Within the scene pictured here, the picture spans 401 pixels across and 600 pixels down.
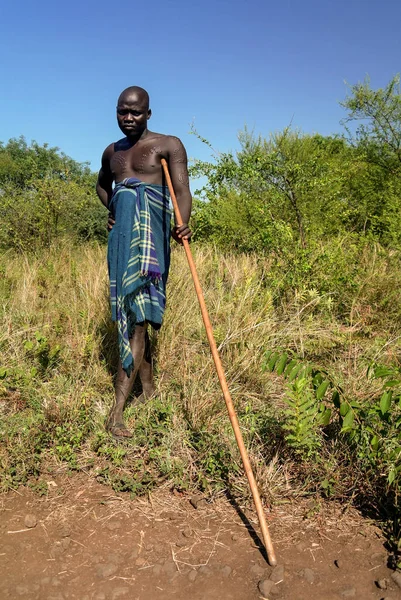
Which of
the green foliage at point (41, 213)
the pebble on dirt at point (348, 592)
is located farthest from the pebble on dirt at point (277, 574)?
the green foliage at point (41, 213)

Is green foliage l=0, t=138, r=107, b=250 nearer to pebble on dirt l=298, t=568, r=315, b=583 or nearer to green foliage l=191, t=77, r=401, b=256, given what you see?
green foliage l=191, t=77, r=401, b=256

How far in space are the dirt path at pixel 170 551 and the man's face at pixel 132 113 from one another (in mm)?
2169

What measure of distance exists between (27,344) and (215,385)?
1.40 m

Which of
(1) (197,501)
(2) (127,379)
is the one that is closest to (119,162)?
(2) (127,379)

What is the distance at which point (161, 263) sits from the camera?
3.17 meters

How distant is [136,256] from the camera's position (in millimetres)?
3068

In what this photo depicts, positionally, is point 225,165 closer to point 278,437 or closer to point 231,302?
point 231,302

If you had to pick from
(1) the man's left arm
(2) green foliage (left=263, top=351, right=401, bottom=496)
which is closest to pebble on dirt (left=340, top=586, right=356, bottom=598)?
(2) green foliage (left=263, top=351, right=401, bottom=496)

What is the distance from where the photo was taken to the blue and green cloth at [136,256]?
10.0 feet

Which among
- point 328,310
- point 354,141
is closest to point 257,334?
point 328,310

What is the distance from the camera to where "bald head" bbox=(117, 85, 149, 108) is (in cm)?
302

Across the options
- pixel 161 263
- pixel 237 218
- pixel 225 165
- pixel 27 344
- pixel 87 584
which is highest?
pixel 225 165

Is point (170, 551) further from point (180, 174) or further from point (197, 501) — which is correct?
point (180, 174)

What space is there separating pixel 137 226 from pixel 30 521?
1.75 meters
